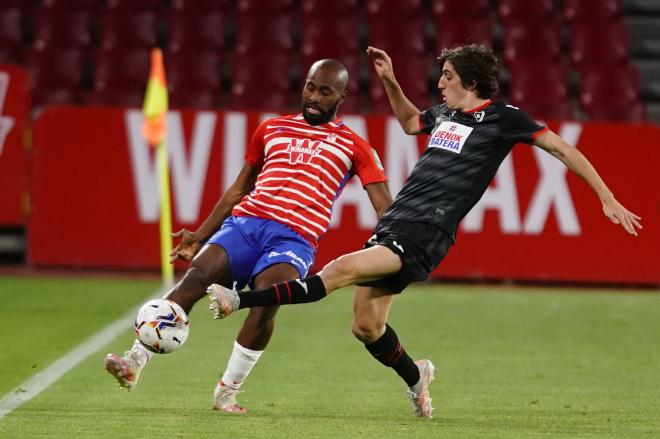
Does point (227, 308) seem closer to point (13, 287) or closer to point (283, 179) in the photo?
point (283, 179)

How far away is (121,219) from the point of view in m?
14.4

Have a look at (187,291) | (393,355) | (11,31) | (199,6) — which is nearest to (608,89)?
(199,6)

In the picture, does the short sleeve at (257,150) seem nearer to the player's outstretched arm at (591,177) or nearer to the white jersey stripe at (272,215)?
the white jersey stripe at (272,215)

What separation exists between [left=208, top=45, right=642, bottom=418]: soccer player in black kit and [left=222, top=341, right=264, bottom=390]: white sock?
0.59 metres

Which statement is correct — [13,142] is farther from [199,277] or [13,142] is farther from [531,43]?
[199,277]

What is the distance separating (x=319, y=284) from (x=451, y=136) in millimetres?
1153

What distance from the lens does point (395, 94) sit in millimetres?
7594

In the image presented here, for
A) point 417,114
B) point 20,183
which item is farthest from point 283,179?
point 20,183

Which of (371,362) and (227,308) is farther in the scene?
(371,362)

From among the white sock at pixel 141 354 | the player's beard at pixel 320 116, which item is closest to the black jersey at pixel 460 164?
the player's beard at pixel 320 116

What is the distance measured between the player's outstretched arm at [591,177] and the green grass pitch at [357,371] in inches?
40.6

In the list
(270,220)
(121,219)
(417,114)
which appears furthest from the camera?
(121,219)

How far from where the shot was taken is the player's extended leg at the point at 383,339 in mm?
7027

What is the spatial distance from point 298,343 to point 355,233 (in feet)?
14.4
